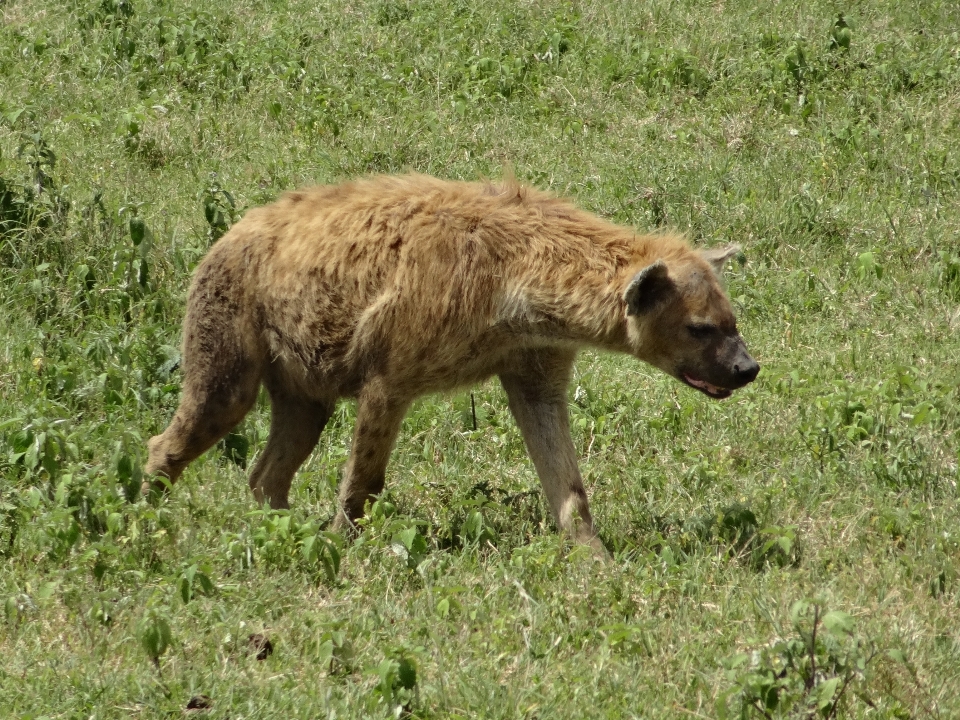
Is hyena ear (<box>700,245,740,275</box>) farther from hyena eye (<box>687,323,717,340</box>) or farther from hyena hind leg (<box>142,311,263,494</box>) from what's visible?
hyena hind leg (<box>142,311,263,494</box>)

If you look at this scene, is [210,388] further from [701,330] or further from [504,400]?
[701,330]

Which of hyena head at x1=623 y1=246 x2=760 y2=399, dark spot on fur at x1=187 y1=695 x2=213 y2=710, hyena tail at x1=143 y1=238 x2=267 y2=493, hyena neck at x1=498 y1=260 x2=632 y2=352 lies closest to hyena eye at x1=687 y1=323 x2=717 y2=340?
hyena head at x1=623 y1=246 x2=760 y2=399

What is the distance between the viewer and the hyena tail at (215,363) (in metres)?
6.03

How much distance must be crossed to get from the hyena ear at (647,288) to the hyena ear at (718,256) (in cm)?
37

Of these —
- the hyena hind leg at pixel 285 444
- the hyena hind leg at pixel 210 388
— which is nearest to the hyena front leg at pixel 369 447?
the hyena hind leg at pixel 285 444

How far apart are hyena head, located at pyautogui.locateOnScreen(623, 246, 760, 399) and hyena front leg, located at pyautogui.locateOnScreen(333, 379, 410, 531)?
1010mm

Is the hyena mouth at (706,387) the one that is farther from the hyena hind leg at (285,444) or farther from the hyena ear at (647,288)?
the hyena hind leg at (285,444)

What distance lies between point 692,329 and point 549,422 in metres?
0.68

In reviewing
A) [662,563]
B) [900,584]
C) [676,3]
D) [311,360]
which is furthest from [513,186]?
[676,3]

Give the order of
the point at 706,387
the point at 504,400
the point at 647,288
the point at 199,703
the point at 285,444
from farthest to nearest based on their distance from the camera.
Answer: the point at 504,400, the point at 285,444, the point at 706,387, the point at 647,288, the point at 199,703

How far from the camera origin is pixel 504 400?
288 inches

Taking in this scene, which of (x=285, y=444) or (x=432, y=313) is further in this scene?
(x=285, y=444)

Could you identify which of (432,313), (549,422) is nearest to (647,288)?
(549,422)

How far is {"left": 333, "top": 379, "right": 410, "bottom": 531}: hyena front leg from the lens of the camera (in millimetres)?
5801
